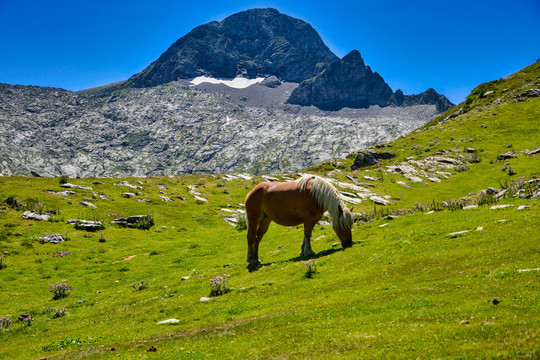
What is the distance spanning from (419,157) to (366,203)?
30.0 meters

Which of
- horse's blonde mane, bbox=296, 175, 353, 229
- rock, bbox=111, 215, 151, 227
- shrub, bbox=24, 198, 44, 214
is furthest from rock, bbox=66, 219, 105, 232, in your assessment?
horse's blonde mane, bbox=296, 175, 353, 229

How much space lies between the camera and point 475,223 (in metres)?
20.0

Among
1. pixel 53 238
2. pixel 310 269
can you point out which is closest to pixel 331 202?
pixel 310 269

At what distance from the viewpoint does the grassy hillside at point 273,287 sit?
8.77 metres

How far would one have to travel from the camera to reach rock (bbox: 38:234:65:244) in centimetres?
3376

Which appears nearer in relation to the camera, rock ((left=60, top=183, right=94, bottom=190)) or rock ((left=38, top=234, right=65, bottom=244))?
rock ((left=38, top=234, right=65, bottom=244))

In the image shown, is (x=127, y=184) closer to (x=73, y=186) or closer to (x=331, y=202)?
(x=73, y=186)

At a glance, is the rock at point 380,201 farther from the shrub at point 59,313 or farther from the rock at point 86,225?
the shrub at point 59,313

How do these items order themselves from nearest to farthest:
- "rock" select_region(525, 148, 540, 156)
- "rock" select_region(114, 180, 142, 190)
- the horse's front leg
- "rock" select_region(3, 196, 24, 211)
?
the horse's front leg → "rock" select_region(3, 196, 24, 211) → "rock" select_region(114, 180, 142, 190) → "rock" select_region(525, 148, 540, 156)

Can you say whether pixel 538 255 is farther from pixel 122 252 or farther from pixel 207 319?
pixel 122 252

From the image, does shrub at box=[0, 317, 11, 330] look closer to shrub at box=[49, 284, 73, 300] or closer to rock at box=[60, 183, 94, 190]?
shrub at box=[49, 284, 73, 300]

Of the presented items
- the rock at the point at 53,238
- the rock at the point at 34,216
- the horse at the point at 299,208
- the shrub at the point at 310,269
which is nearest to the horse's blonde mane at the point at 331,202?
the horse at the point at 299,208

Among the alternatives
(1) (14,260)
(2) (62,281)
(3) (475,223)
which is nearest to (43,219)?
(1) (14,260)

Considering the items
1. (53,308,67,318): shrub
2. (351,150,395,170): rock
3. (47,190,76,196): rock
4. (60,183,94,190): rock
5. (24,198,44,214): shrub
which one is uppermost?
(351,150,395,170): rock
